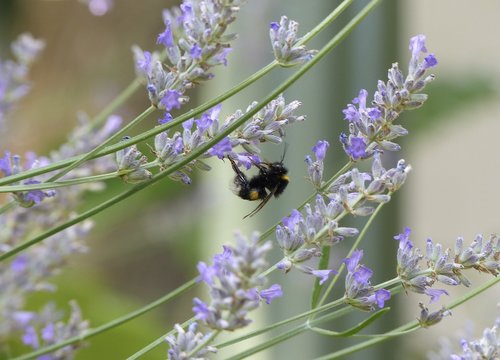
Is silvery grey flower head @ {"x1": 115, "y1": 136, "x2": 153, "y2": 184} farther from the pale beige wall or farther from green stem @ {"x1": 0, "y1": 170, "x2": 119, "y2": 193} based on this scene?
the pale beige wall

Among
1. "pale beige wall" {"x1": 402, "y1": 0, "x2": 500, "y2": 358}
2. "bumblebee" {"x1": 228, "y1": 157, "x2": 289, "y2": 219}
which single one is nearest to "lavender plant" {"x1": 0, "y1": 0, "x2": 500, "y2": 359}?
"bumblebee" {"x1": 228, "y1": 157, "x2": 289, "y2": 219}

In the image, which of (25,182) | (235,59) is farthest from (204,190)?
(25,182)

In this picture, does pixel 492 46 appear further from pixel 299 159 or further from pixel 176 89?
pixel 176 89

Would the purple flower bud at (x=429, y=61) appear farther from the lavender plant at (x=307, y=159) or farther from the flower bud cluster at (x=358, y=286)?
the flower bud cluster at (x=358, y=286)

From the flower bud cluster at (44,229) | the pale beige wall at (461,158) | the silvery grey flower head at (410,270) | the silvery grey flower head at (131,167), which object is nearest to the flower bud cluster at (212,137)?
the silvery grey flower head at (131,167)

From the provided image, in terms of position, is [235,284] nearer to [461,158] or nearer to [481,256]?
[481,256]

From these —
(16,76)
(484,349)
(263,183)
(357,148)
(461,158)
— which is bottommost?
(484,349)

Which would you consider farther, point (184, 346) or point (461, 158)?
point (461, 158)

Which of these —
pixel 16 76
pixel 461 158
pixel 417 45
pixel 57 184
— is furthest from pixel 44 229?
pixel 461 158
